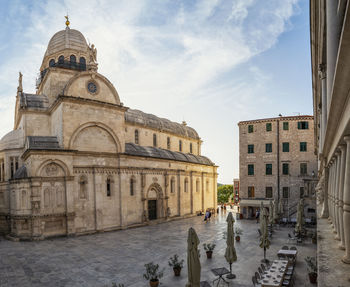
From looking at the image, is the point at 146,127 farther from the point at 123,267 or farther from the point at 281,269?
the point at 281,269

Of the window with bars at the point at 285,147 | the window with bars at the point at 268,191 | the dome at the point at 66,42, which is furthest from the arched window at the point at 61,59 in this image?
the window with bars at the point at 268,191

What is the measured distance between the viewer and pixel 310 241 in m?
20.3

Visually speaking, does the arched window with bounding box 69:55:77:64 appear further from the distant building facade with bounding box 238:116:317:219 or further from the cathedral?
the distant building facade with bounding box 238:116:317:219

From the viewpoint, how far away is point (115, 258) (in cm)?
1752

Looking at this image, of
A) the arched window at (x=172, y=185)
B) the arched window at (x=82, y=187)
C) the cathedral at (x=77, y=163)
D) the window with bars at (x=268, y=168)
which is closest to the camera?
the cathedral at (x=77, y=163)

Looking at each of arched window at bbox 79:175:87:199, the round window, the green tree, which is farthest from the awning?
the green tree

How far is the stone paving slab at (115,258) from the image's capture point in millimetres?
13828

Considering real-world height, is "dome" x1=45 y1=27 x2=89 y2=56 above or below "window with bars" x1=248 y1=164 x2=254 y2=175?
above

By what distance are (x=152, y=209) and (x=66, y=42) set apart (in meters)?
23.0

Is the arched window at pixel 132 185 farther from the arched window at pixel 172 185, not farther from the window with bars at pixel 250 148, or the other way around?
the window with bars at pixel 250 148

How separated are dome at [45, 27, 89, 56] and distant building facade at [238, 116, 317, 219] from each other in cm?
2335

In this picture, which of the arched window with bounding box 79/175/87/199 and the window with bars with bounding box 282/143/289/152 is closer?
the arched window with bounding box 79/175/87/199

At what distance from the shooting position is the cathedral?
23.5 m

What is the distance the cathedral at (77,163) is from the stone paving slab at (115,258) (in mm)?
2434
